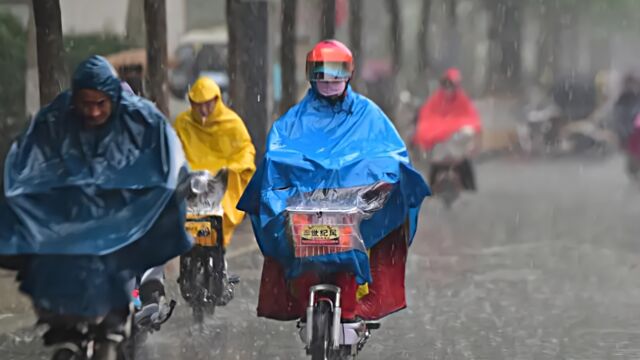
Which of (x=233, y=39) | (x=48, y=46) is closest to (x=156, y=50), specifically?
(x=48, y=46)

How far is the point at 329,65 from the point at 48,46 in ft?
14.5

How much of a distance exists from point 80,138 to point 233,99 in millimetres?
11094

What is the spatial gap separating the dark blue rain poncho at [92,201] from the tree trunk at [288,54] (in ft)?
41.3

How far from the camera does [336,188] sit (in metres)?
8.01

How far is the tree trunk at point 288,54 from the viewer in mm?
19938

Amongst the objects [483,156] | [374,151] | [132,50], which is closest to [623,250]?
[374,151]

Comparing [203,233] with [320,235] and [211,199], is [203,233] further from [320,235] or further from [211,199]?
[320,235]

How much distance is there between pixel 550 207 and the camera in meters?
21.0

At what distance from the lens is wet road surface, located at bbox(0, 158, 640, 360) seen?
9.74 m

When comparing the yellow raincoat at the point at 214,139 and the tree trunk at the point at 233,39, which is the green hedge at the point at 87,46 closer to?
the tree trunk at the point at 233,39

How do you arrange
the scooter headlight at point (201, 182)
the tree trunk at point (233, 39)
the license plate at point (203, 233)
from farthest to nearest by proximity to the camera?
1. the tree trunk at point (233, 39)
2. the license plate at point (203, 233)
3. the scooter headlight at point (201, 182)

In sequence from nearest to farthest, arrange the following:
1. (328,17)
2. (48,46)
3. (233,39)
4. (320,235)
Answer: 1. (320,235)
2. (48,46)
3. (233,39)
4. (328,17)

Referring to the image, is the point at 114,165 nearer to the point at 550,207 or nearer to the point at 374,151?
the point at 374,151

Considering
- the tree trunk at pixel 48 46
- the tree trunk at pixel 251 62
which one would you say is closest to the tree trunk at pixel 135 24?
the tree trunk at pixel 251 62
